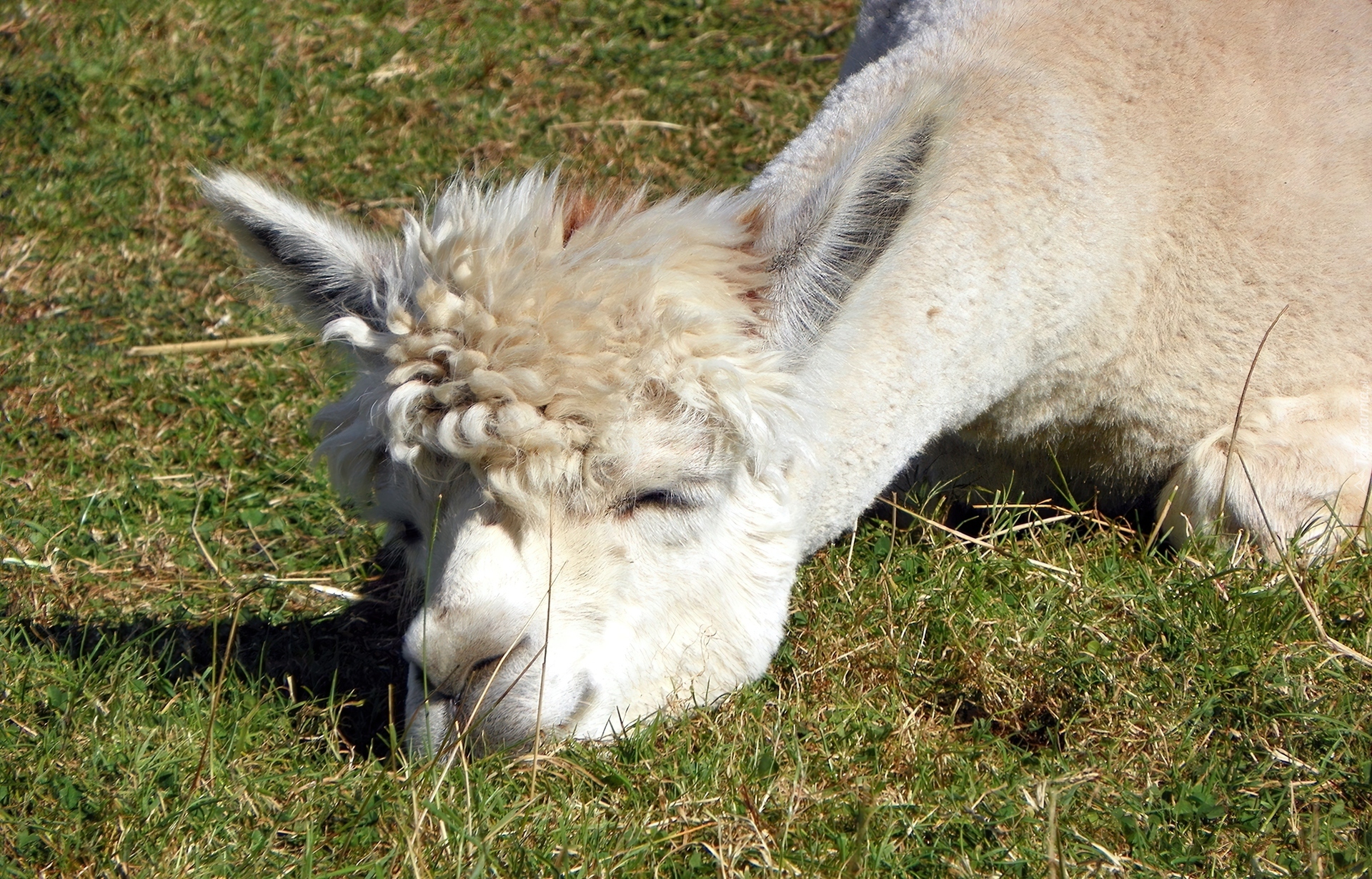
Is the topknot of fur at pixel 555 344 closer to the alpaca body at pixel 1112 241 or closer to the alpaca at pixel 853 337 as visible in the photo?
the alpaca at pixel 853 337

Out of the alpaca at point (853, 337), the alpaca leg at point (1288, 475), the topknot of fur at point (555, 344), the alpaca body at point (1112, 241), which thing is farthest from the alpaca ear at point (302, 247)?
the alpaca leg at point (1288, 475)

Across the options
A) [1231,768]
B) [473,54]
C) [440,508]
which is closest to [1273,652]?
[1231,768]

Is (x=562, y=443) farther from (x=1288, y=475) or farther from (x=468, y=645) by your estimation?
(x=1288, y=475)

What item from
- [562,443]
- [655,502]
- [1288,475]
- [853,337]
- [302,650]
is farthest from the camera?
[302,650]

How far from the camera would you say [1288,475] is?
3.36 m

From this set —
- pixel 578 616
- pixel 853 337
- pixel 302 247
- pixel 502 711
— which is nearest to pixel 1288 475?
pixel 853 337

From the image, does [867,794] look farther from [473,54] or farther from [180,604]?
[473,54]

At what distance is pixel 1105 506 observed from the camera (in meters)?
3.86

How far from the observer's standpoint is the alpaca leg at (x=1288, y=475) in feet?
11.0

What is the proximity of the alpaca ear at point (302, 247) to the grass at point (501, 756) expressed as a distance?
180 millimetres

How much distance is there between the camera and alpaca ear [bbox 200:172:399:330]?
2846 millimetres

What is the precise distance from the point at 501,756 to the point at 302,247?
4.05 ft

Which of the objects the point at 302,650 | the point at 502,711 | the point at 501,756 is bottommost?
the point at 302,650

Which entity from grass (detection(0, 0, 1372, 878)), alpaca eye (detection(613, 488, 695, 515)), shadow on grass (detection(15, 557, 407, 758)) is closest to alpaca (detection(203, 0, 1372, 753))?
alpaca eye (detection(613, 488, 695, 515))
